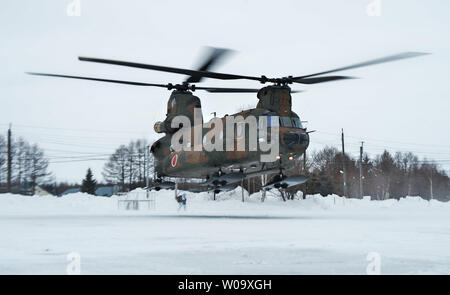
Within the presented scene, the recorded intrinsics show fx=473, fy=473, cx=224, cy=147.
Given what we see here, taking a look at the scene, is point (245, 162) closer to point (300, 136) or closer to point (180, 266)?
point (300, 136)

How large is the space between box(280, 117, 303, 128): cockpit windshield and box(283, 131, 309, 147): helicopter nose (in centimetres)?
43

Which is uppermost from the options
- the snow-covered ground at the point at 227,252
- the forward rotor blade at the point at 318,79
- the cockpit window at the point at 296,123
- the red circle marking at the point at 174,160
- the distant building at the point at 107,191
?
the forward rotor blade at the point at 318,79

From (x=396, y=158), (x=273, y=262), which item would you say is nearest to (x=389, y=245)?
(x=273, y=262)

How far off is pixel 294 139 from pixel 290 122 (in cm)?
90

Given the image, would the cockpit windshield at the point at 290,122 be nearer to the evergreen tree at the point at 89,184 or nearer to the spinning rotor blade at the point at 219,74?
the spinning rotor blade at the point at 219,74

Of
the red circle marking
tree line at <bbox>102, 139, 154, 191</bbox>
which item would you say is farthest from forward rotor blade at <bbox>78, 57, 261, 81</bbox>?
tree line at <bbox>102, 139, 154, 191</bbox>

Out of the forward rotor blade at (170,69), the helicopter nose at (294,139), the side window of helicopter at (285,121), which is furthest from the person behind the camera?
the side window of helicopter at (285,121)

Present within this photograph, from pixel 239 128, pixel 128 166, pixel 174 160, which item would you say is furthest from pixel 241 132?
pixel 128 166

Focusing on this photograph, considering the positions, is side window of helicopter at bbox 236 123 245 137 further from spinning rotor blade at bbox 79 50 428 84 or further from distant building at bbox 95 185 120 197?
distant building at bbox 95 185 120 197

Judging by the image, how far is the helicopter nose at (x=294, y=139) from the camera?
19797mm

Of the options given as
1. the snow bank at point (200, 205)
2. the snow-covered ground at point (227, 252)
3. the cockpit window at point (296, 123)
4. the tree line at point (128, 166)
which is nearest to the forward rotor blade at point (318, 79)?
the cockpit window at point (296, 123)

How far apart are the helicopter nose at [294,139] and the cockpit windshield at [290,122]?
43 cm

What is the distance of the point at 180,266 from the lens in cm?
798

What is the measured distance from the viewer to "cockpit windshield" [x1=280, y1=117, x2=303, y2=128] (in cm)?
2017
